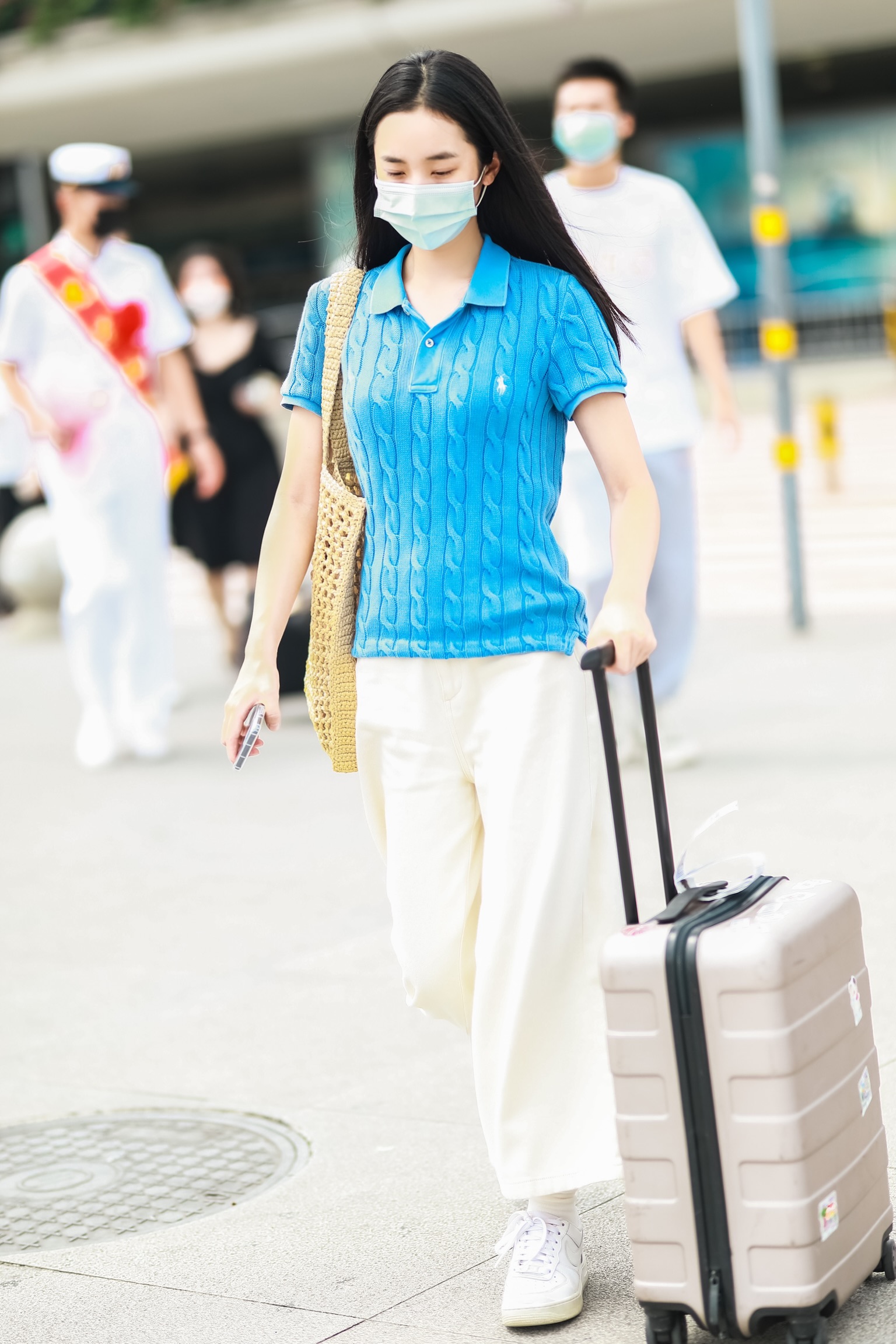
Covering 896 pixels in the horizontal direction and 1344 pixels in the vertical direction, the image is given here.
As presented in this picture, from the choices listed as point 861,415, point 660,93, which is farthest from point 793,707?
point 660,93

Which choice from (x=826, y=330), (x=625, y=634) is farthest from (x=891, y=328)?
(x=625, y=634)

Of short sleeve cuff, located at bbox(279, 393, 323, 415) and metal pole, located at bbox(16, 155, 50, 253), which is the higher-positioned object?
metal pole, located at bbox(16, 155, 50, 253)

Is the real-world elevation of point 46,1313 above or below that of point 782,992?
below

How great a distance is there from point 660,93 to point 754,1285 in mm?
29779

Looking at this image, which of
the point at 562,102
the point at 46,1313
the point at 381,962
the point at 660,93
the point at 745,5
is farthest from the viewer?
the point at 660,93

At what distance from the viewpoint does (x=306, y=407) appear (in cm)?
316

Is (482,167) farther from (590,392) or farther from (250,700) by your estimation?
(250,700)

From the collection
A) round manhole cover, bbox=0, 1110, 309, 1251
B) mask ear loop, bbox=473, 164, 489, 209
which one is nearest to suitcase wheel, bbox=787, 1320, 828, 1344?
round manhole cover, bbox=0, 1110, 309, 1251

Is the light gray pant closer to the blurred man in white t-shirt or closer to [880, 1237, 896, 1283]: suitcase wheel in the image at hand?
the blurred man in white t-shirt

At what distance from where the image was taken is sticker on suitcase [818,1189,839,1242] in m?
2.60

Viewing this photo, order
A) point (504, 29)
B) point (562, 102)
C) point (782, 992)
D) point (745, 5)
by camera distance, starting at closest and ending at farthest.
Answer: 1. point (782, 992)
2. point (562, 102)
3. point (745, 5)
4. point (504, 29)

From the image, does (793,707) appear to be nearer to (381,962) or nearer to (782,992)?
(381,962)

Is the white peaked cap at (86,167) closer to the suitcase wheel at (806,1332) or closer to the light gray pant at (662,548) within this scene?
the light gray pant at (662,548)

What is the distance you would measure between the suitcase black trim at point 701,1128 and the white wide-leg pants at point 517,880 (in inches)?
14.2
